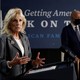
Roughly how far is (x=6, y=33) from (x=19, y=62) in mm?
292

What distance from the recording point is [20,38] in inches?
113

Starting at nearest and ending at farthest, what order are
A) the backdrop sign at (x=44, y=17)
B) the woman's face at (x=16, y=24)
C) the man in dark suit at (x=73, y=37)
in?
the woman's face at (x=16, y=24)
the man in dark suit at (x=73, y=37)
the backdrop sign at (x=44, y=17)

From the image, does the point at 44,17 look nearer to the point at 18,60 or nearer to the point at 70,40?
the point at 70,40

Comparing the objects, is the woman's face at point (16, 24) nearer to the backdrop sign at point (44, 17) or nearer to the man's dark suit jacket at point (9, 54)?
the man's dark suit jacket at point (9, 54)

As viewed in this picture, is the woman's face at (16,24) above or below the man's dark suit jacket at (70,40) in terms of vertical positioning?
above

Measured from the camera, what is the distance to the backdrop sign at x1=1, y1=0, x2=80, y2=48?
722 cm

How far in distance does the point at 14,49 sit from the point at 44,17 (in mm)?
4608

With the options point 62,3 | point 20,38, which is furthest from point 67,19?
point 20,38

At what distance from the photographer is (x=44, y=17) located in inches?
287

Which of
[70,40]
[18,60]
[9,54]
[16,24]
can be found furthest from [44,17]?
[18,60]

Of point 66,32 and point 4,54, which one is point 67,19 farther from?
point 4,54

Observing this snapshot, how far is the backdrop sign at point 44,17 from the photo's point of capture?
23.7ft

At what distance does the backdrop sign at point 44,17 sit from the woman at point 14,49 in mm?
4361

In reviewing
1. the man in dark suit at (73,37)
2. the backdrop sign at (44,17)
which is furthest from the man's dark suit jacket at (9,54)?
the backdrop sign at (44,17)
